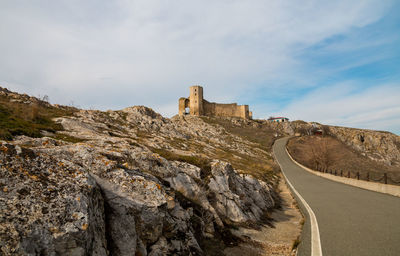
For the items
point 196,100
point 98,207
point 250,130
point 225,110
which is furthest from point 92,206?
point 225,110

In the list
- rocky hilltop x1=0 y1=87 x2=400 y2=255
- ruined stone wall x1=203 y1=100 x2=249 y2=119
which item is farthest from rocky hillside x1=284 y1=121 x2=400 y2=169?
rocky hilltop x1=0 y1=87 x2=400 y2=255

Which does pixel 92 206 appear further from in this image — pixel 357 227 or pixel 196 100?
pixel 196 100

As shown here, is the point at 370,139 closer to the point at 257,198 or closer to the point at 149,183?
the point at 257,198

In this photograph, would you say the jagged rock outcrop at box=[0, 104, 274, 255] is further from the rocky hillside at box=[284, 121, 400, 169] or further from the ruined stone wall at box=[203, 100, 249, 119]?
the rocky hillside at box=[284, 121, 400, 169]

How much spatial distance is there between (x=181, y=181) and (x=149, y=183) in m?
3.64

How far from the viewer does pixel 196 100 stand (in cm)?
9775

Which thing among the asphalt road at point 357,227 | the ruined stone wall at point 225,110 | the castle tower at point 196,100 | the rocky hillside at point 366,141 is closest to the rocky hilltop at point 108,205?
the asphalt road at point 357,227

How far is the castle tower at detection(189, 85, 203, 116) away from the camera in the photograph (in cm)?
9750

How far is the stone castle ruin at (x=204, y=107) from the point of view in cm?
9775

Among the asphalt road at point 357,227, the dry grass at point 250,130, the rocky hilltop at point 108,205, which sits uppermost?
the dry grass at point 250,130

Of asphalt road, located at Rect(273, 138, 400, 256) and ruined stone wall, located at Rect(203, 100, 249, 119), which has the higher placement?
ruined stone wall, located at Rect(203, 100, 249, 119)

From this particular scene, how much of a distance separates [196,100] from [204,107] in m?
7.67

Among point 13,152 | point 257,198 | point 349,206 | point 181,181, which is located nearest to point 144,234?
point 13,152

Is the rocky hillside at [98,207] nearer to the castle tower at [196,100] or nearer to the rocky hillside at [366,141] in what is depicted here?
the castle tower at [196,100]
